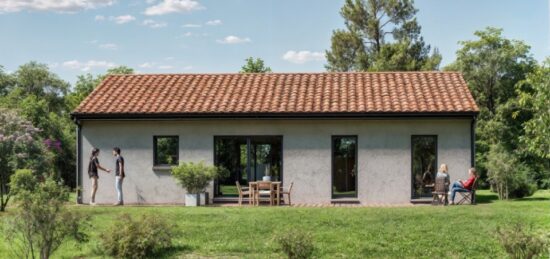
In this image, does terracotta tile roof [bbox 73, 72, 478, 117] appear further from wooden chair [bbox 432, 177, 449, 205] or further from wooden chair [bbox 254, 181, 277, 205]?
wooden chair [bbox 254, 181, 277, 205]

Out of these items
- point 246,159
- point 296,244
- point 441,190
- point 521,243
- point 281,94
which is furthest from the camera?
point 281,94

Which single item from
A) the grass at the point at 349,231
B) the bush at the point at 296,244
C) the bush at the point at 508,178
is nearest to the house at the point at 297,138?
the bush at the point at 508,178

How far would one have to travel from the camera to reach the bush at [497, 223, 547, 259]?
9.41 metres

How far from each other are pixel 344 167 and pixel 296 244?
1016 cm

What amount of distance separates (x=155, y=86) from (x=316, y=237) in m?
12.0

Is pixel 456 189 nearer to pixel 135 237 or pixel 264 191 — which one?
pixel 264 191

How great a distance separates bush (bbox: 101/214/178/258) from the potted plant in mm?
7456

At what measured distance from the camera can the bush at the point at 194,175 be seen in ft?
62.1

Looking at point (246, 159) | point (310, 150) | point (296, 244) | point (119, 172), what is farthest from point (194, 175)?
point (296, 244)

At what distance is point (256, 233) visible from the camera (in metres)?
12.6

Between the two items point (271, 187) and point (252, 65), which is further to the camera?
point (252, 65)

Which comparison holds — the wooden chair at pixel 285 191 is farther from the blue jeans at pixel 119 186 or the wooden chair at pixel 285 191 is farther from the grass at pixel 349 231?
the blue jeans at pixel 119 186

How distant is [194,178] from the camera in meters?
19.0

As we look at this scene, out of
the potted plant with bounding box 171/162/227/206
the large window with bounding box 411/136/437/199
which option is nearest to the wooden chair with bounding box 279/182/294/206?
the potted plant with bounding box 171/162/227/206
